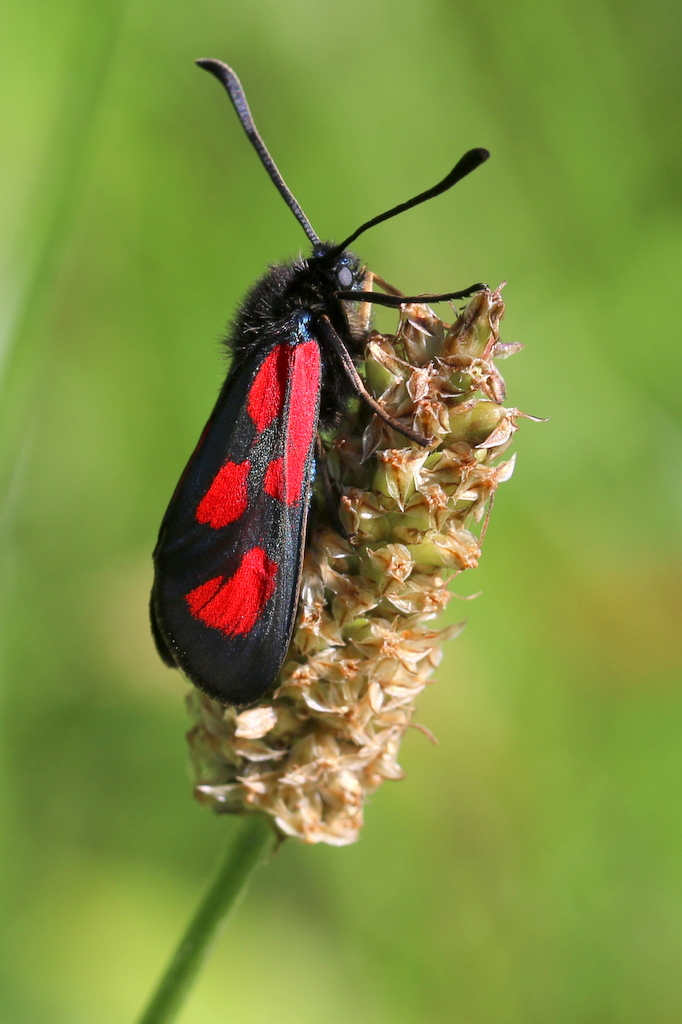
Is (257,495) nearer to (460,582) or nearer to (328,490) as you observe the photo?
(328,490)

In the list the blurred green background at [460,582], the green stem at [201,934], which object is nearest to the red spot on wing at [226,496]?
the green stem at [201,934]

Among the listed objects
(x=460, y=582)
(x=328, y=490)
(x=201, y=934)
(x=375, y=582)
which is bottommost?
(x=460, y=582)

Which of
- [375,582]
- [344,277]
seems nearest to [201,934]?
[375,582]

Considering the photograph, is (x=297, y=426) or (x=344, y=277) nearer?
(x=297, y=426)

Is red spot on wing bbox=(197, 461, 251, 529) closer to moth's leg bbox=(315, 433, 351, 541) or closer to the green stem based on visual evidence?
moth's leg bbox=(315, 433, 351, 541)

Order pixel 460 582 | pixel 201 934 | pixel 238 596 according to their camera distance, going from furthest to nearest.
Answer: pixel 460 582
pixel 201 934
pixel 238 596

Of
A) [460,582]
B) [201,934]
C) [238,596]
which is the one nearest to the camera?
[238,596]

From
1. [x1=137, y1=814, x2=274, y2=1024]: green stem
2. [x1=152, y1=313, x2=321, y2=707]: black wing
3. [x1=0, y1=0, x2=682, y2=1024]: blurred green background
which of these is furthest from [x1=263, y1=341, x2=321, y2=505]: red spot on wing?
[x1=0, y1=0, x2=682, y2=1024]: blurred green background

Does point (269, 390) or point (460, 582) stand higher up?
point (269, 390)
